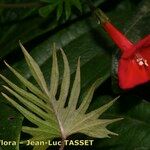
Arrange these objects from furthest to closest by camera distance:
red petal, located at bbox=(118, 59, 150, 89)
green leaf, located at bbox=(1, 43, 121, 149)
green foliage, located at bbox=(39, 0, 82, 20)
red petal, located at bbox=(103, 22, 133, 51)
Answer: green foliage, located at bbox=(39, 0, 82, 20) < red petal, located at bbox=(103, 22, 133, 51) < red petal, located at bbox=(118, 59, 150, 89) < green leaf, located at bbox=(1, 43, 121, 149)

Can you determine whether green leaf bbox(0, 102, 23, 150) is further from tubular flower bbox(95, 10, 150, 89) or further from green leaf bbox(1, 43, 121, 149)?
tubular flower bbox(95, 10, 150, 89)

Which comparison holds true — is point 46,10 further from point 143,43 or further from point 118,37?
point 143,43

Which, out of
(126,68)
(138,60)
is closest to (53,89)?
(126,68)

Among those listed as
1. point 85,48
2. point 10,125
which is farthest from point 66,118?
point 85,48

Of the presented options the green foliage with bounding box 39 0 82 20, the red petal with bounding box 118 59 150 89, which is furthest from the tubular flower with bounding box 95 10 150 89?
the green foliage with bounding box 39 0 82 20

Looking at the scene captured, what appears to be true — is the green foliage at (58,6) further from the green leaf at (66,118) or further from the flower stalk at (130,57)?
the green leaf at (66,118)

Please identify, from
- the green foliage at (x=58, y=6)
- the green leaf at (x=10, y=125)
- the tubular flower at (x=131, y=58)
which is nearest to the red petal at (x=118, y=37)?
the tubular flower at (x=131, y=58)

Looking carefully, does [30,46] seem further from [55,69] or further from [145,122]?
[55,69]
